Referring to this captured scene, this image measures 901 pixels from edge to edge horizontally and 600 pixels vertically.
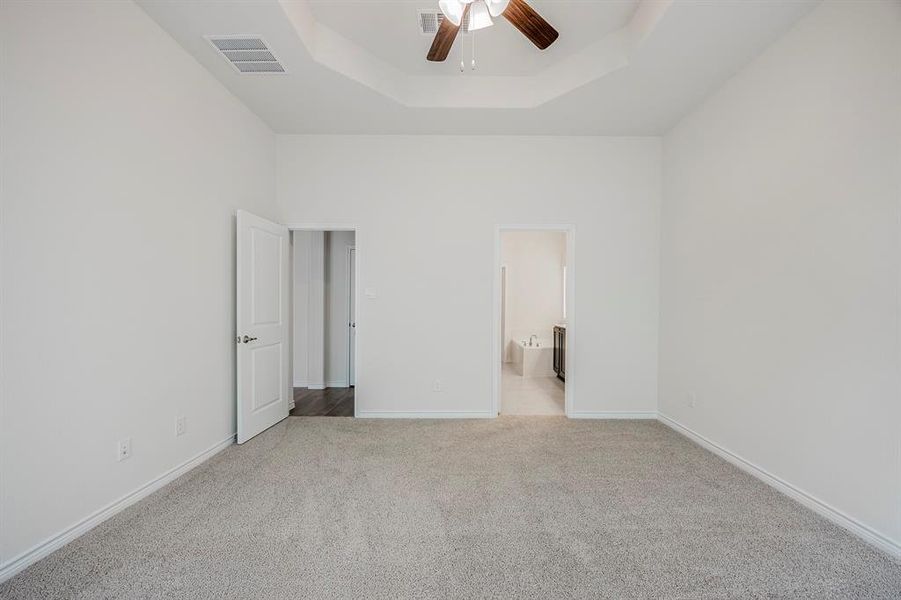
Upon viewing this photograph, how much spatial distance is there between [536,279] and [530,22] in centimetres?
545

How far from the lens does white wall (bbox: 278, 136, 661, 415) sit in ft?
13.3

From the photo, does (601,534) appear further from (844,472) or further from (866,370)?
(866,370)

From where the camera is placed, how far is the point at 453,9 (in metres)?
2.09

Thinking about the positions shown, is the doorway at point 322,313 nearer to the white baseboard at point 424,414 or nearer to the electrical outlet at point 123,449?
the white baseboard at point 424,414

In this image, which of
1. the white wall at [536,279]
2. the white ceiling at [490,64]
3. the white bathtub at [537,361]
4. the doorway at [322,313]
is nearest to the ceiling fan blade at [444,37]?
the white ceiling at [490,64]

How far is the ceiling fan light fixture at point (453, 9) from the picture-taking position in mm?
2061

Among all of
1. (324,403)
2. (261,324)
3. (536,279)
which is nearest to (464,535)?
(261,324)

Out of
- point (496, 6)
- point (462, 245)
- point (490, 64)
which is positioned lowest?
point (462, 245)

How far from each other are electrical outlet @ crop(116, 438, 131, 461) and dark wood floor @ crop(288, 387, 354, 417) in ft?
6.15

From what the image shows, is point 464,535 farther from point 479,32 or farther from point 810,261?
point 479,32

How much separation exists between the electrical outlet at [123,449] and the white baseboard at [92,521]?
9.0 inches

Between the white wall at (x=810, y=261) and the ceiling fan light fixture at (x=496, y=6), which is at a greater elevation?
the ceiling fan light fixture at (x=496, y=6)

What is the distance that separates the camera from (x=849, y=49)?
6.98 ft

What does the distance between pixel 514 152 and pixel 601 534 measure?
11.2ft
